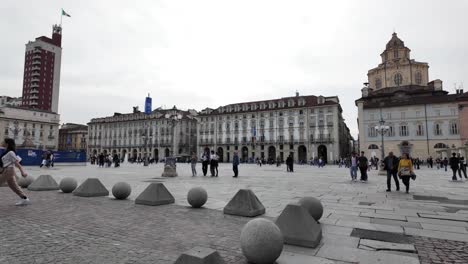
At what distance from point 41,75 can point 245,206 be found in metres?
110

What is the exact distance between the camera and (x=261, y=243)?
3.42 meters

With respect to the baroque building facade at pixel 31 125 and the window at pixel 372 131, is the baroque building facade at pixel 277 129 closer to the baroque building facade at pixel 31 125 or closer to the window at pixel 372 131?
the window at pixel 372 131

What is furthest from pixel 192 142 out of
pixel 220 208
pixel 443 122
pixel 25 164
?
pixel 220 208

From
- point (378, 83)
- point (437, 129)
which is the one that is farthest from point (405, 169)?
point (378, 83)

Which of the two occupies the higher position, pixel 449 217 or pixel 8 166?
pixel 8 166

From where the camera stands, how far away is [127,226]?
5410 mm

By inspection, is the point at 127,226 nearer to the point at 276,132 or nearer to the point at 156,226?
the point at 156,226

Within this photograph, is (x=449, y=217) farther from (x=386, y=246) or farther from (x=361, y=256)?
(x=361, y=256)

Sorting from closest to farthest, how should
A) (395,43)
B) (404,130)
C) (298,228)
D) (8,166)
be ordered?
(298,228), (8,166), (404,130), (395,43)

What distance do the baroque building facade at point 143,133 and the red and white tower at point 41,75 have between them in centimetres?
1621

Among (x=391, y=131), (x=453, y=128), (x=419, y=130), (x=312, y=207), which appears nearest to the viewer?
(x=312, y=207)

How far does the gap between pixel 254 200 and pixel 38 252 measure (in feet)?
14.1

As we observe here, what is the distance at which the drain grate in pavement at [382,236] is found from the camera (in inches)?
182

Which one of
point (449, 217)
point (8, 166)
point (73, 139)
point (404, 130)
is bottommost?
point (449, 217)
